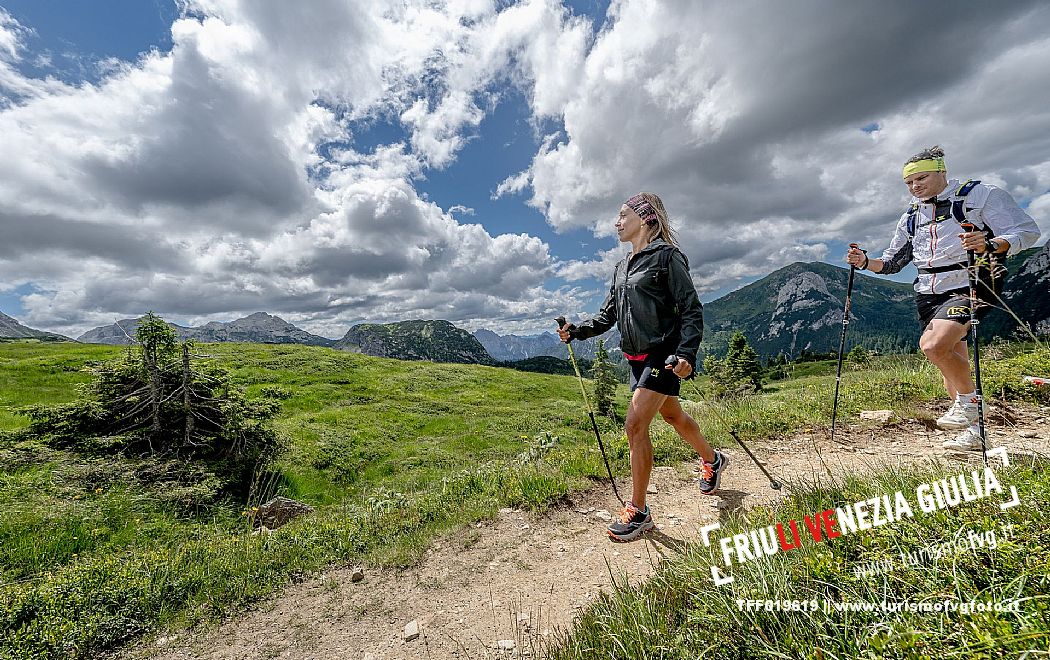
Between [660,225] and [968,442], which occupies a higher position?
[660,225]

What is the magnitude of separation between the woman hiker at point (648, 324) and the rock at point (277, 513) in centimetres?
699

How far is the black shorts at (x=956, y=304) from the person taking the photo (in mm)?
4877

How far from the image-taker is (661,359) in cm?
468

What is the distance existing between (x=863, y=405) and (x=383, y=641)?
8.95 m

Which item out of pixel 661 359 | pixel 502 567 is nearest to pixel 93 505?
pixel 502 567

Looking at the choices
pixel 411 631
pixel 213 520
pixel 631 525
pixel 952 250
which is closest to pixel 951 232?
pixel 952 250

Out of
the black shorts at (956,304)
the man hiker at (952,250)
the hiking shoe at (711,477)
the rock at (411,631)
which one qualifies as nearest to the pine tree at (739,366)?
the man hiker at (952,250)

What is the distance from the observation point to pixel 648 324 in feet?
15.6

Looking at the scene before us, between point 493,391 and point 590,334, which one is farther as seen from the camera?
point 493,391

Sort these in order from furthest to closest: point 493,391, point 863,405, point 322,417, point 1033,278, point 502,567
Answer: point 1033,278 → point 493,391 → point 322,417 → point 863,405 → point 502,567

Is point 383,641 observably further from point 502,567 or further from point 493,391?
point 493,391

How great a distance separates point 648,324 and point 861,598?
3067 millimetres

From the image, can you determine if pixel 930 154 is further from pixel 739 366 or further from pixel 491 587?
pixel 739 366

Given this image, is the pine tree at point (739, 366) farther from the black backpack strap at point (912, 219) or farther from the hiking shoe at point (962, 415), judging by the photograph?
the black backpack strap at point (912, 219)
